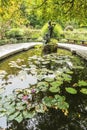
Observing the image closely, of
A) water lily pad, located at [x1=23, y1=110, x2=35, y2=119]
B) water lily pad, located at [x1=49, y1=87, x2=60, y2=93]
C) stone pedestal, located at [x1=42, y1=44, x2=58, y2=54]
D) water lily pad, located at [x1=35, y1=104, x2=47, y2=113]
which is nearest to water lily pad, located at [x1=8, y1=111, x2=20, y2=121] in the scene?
water lily pad, located at [x1=23, y1=110, x2=35, y2=119]

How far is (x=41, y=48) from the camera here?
18938 millimetres

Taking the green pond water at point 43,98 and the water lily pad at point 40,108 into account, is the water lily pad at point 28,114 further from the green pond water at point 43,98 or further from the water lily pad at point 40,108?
the water lily pad at point 40,108

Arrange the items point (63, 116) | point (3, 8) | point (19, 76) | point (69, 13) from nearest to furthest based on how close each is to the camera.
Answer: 1. point (63, 116)
2. point (3, 8)
3. point (19, 76)
4. point (69, 13)

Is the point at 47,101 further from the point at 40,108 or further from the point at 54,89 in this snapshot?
the point at 54,89

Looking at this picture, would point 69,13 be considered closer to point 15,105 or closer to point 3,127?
point 15,105

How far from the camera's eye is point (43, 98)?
7.38 meters

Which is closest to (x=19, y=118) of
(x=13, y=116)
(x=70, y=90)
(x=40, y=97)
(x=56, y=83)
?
(x=13, y=116)

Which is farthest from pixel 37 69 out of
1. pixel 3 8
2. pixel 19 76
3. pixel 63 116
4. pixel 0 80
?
pixel 63 116

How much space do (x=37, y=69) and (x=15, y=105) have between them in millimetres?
5099

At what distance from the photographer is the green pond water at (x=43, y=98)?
5.84 meters

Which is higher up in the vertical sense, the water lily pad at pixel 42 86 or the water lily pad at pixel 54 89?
the water lily pad at pixel 54 89

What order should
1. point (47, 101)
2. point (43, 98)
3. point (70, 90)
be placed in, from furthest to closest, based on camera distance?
point (70, 90)
point (43, 98)
point (47, 101)

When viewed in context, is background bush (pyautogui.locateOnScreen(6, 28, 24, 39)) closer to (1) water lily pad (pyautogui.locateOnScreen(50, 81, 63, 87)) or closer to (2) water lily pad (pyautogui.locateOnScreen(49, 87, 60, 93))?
(1) water lily pad (pyautogui.locateOnScreen(50, 81, 63, 87))

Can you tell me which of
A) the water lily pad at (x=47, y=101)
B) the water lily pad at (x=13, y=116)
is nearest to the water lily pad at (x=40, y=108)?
the water lily pad at (x=47, y=101)
